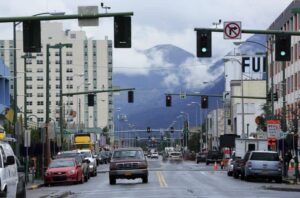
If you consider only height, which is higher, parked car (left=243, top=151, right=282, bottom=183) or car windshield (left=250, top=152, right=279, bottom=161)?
car windshield (left=250, top=152, right=279, bottom=161)

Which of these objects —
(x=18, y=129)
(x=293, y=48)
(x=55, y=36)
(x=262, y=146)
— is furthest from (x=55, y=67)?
(x=18, y=129)

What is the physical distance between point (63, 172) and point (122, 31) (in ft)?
58.9

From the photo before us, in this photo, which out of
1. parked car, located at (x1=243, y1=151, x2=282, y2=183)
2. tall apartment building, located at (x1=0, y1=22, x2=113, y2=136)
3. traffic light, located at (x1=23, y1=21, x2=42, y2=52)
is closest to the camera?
traffic light, located at (x1=23, y1=21, x2=42, y2=52)

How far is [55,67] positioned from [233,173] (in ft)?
307

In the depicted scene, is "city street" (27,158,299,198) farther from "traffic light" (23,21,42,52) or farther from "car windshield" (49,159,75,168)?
"traffic light" (23,21,42,52)

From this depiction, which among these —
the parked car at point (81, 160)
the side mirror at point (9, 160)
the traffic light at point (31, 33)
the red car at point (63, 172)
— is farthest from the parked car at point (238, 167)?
the side mirror at point (9, 160)

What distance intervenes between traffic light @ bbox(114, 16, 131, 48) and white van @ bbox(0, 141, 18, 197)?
17.7 feet

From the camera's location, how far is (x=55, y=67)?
5586 inches

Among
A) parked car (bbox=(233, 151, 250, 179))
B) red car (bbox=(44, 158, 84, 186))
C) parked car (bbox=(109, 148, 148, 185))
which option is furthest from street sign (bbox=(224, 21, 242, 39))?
parked car (bbox=(233, 151, 250, 179))

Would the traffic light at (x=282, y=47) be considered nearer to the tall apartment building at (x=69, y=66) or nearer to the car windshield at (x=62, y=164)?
the car windshield at (x=62, y=164)

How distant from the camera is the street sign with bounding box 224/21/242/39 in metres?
→ 30.5

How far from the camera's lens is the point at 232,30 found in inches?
1203

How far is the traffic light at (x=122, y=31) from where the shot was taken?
2575cm

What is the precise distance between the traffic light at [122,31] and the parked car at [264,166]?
20.6m
